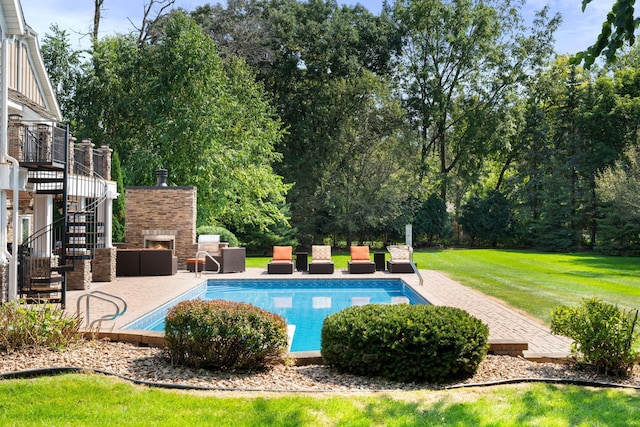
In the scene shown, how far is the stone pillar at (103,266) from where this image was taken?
15.5 metres

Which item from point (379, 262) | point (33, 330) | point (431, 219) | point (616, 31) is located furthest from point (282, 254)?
point (431, 219)

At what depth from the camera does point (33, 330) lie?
679 cm

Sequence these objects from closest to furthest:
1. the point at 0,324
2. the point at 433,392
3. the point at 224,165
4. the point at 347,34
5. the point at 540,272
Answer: the point at 433,392 < the point at 0,324 < the point at 540,272 < the point at 224,165 < the point at 347,34

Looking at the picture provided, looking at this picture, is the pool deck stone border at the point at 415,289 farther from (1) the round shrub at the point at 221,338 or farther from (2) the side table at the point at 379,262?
(1) the round shrub at the point at 221,338

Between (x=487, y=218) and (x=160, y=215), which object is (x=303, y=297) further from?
(x=487, y=218)

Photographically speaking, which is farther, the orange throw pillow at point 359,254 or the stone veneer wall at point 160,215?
the stone veneer wall at point 160,215

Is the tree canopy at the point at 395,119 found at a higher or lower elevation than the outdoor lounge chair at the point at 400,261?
higher

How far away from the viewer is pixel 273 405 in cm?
495

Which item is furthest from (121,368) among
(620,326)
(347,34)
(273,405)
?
(347,34)

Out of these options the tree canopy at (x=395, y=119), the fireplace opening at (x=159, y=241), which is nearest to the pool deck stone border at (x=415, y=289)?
the fireplace opening at (x=159, y=241)

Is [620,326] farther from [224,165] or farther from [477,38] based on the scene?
[477,38]

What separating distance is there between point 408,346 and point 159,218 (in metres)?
15.2

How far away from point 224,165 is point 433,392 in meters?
20.5

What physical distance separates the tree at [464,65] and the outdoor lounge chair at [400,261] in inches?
574
